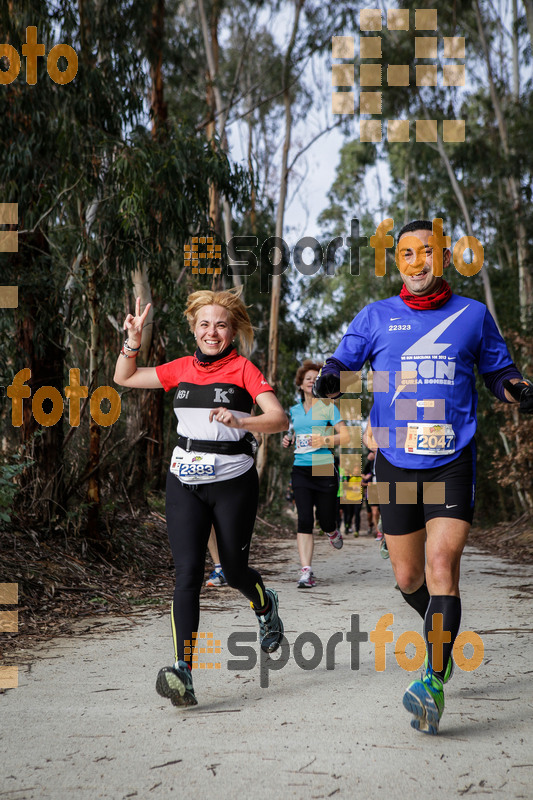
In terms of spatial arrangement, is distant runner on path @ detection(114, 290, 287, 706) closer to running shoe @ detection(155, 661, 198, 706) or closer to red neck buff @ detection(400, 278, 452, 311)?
running shoe @ detection(155, 661, 198, 706)

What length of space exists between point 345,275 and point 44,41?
24023mm

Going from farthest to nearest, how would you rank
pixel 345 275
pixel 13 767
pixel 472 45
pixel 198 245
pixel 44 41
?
pixel 345 275 → pixel 472 45 → pixel 198 245 → pixel 44 41 → pixel 13 767

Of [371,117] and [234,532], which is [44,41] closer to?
[234,532]

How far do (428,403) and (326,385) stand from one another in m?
0.45

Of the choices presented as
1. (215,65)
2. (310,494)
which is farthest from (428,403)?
(215,65)

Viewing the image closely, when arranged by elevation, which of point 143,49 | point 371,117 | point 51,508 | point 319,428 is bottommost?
point 51,508

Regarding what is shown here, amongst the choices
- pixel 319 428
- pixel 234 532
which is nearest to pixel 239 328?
pixel 234 532

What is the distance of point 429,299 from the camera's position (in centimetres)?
378

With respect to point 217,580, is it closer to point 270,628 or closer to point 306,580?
point 306,580

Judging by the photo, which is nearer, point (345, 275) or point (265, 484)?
point (265, 484)

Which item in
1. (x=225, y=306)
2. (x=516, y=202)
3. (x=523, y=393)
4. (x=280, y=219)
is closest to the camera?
(x=523, y=393)

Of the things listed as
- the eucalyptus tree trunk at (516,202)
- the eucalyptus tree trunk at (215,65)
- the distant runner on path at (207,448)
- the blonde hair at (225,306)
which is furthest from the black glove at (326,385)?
the eucalyptus tree trunk at (516,202)

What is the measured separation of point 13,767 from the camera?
3.00m

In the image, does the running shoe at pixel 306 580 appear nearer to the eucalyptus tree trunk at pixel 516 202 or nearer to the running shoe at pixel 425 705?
the running shoe at pixel 425 705
